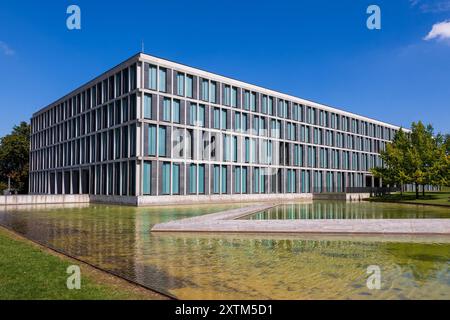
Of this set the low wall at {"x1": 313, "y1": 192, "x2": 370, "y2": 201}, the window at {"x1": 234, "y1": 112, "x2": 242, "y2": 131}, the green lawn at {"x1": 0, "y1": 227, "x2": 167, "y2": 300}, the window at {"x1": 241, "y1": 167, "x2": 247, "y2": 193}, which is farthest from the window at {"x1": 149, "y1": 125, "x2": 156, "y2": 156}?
the green lawn at {"x1": 0, "y1": 227, "x2": 167, "y2": 300}

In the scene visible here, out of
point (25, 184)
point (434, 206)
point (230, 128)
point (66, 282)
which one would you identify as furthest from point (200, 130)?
point (25, 184)

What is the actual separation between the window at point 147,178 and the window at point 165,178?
1.81 meters

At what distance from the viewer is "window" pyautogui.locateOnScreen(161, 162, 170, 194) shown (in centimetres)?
4728

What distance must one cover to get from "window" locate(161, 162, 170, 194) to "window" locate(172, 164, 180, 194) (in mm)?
730

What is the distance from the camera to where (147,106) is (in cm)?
4719

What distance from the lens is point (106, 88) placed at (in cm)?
5422

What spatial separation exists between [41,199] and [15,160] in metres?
42.8

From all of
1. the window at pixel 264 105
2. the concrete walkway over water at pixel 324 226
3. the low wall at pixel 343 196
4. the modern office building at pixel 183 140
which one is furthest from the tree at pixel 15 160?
the concrete walkway over water at pixel 324 226

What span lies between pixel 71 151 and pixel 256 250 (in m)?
57.4

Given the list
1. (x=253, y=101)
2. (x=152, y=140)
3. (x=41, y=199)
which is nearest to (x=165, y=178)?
(x=152, y=140)

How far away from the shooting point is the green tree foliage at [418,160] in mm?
48875

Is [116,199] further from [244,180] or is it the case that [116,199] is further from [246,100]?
[246,100]

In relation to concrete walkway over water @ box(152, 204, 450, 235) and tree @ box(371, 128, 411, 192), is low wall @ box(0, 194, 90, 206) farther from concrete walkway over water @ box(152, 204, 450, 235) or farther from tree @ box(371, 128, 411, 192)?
tree @ box(371, 128, 411, 192)
